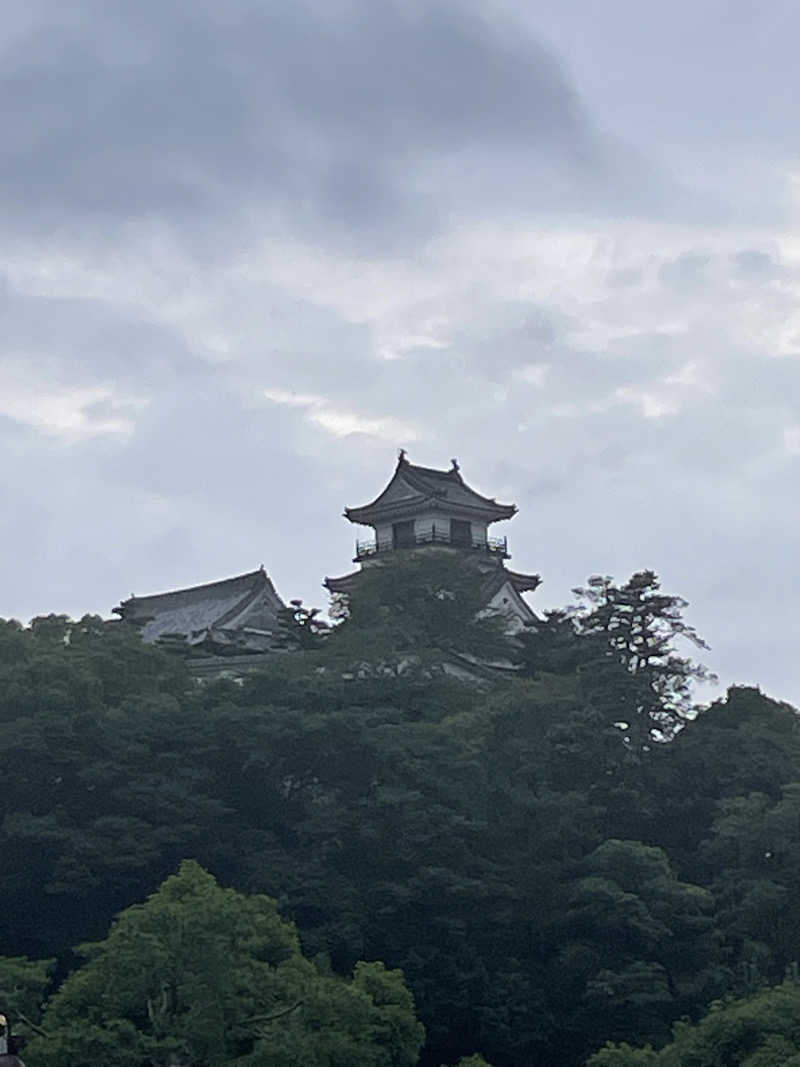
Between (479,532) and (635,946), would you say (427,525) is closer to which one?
(479,532)

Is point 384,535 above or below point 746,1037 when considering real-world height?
above

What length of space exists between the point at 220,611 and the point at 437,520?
8.45m

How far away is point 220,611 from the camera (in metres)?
53.3

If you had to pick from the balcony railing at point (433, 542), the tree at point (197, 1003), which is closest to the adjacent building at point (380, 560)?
the balcony railing at point (433, 542)

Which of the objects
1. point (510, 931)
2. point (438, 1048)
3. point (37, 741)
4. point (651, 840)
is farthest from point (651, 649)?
point (37, 741)

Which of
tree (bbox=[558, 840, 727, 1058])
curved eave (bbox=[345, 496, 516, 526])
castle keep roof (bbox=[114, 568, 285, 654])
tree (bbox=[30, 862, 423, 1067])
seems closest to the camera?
tree (bbox=[30, 862, 423, 1067])

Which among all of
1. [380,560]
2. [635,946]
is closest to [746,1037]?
[635,946]

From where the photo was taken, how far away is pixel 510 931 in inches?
1436

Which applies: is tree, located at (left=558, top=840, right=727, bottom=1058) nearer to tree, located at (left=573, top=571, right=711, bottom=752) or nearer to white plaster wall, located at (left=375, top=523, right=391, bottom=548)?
tree, located at (left=573, top=571, right=711, bottom=752)

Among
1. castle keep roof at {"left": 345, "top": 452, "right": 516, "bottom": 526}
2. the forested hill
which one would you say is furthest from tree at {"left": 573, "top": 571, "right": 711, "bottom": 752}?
castle keep roof at {"left": 345, "top": 452, "right": 516, "bottom": 526}

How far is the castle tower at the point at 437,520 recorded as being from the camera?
57.2 metres

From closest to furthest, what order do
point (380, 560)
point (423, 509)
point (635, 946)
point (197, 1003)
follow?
point (197, 1003), point (635, 946), point (380, 560), point (423, 509)

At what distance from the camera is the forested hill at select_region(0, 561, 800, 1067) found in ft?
115

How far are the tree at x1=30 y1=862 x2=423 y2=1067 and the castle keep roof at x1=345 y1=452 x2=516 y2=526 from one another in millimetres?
29699
